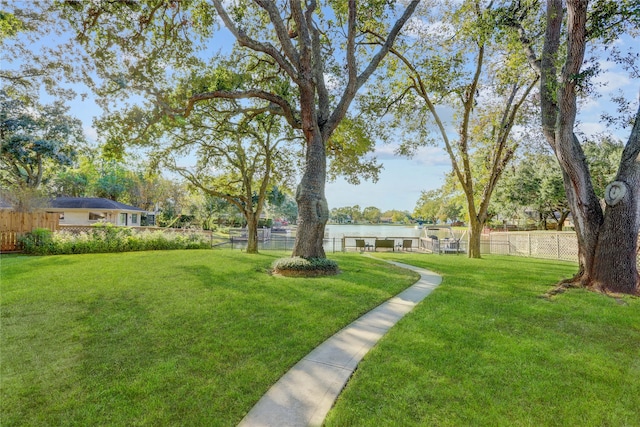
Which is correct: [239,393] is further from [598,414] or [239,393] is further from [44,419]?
[598,414]

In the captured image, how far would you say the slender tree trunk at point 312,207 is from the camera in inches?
368

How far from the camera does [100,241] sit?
14.5 meters

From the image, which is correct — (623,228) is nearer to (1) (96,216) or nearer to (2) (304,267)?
(2) (304,267)

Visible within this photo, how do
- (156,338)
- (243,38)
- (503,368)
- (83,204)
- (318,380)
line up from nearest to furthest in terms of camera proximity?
1. (318,380)
2. (503,368)
3. (156,338)
4. (243,38)
5. (83,204)

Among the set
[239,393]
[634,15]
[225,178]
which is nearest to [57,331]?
[239,393]

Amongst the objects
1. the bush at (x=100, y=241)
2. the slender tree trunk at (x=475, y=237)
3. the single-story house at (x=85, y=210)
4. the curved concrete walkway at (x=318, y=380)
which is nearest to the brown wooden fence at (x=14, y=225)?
the bush at (x=100, y=241)

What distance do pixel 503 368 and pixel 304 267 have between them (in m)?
5.74

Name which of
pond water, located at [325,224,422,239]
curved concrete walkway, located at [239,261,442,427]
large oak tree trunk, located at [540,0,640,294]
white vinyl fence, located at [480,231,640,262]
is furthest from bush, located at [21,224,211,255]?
white vinyl fence, located at [480,231,640,262]

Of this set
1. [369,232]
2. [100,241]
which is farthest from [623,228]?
[369,232]

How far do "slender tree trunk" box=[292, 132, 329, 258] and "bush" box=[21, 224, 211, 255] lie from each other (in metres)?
10.1

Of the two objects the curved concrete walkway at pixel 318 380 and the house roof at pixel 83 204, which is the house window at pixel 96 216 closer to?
the house roof at pixel 83 204

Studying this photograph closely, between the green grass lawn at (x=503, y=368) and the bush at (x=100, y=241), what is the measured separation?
14.5 meters

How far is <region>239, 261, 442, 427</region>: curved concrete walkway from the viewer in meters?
2.76

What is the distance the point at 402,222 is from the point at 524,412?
11022cm
